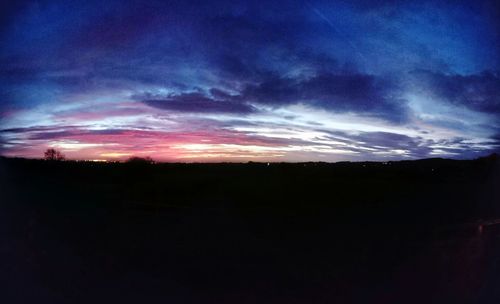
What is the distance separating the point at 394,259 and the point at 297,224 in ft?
15.5

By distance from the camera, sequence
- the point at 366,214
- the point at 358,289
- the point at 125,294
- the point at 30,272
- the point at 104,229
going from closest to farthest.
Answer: the point at 125,294, the point at 358,289, the point at 30,272, the point at 104,229, the point at 366,214

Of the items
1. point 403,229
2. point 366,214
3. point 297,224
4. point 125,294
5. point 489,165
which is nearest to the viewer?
point 125,294

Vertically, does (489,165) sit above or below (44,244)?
above

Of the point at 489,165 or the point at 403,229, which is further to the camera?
the point at 489,165

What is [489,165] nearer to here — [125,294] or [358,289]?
[358,289]

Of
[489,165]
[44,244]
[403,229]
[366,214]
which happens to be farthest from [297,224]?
[489,165]

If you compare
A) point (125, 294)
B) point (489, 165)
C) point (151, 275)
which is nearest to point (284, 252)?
point (151, 275)

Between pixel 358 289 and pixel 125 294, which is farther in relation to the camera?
pixel 358 289

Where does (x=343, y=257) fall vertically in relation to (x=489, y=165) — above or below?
below

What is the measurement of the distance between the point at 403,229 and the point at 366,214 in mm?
3620

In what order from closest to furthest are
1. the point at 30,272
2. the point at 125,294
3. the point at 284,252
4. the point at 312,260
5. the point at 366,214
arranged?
1. the point at 125,294
2. the point at 30,272
3. the point at 312,260
4. the point at 284,252
5. the point at 366,214

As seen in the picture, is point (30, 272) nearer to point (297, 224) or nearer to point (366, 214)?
point (297, 224)

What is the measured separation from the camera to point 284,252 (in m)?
8.36

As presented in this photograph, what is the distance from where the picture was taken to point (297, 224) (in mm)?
12375
